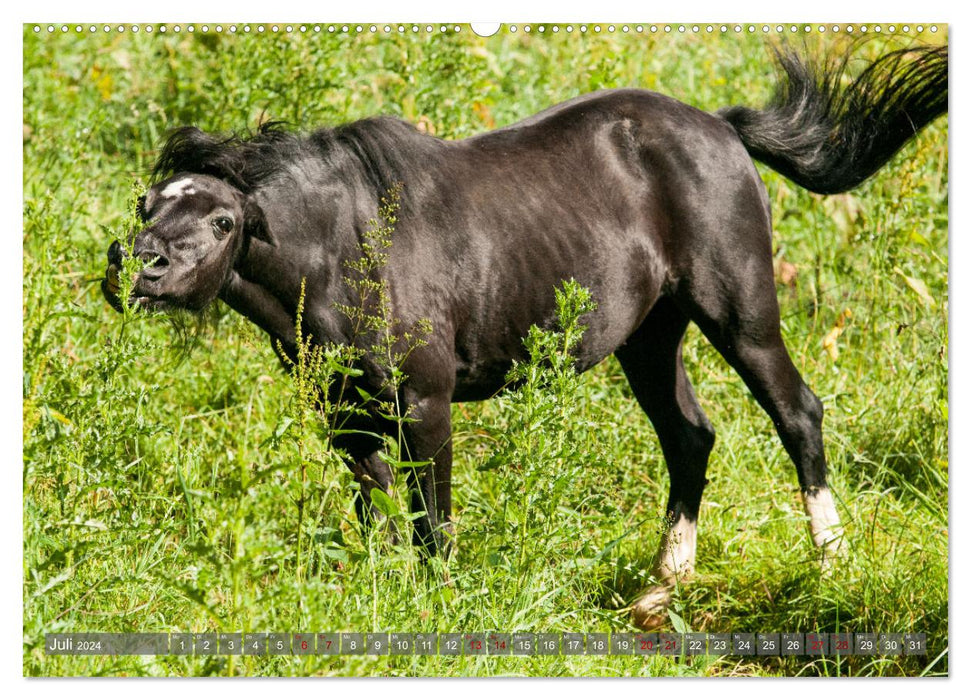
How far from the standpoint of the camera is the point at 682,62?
7.75 metres

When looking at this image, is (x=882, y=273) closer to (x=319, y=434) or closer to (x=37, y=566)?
(x=319, y=434)

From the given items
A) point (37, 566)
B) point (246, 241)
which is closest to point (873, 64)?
point (246, 241)

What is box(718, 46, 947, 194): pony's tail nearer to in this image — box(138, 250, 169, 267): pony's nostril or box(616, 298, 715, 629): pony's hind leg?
box(616, 298, 715, 629): pony's hind leg

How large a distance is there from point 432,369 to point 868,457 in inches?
95.8

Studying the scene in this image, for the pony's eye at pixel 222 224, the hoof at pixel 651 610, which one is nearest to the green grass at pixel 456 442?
the hoof at pixel 651 610

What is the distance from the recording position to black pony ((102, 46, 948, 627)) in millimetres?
4055

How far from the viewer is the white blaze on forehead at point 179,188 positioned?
3.85 meters

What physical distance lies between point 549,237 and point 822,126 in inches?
51.9

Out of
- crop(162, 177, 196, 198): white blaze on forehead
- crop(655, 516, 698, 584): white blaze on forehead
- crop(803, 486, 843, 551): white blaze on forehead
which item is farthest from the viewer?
crop(803, 486, 843, 551): white blaze on forehead

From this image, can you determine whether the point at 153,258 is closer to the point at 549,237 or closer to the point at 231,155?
the point at 231,155

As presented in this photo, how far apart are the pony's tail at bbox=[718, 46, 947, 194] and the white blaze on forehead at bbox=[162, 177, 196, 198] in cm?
224

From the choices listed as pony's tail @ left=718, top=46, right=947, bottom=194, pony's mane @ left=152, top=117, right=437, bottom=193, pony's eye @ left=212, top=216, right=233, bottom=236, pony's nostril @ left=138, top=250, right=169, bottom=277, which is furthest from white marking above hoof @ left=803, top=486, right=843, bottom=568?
pony's nostril @ left=138, top=250, right=169, bottom=277

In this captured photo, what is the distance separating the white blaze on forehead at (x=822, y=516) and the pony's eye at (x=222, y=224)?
2525 millimetres

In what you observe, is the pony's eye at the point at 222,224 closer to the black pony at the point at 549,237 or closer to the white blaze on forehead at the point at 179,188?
the black pony at the point at 549,237
